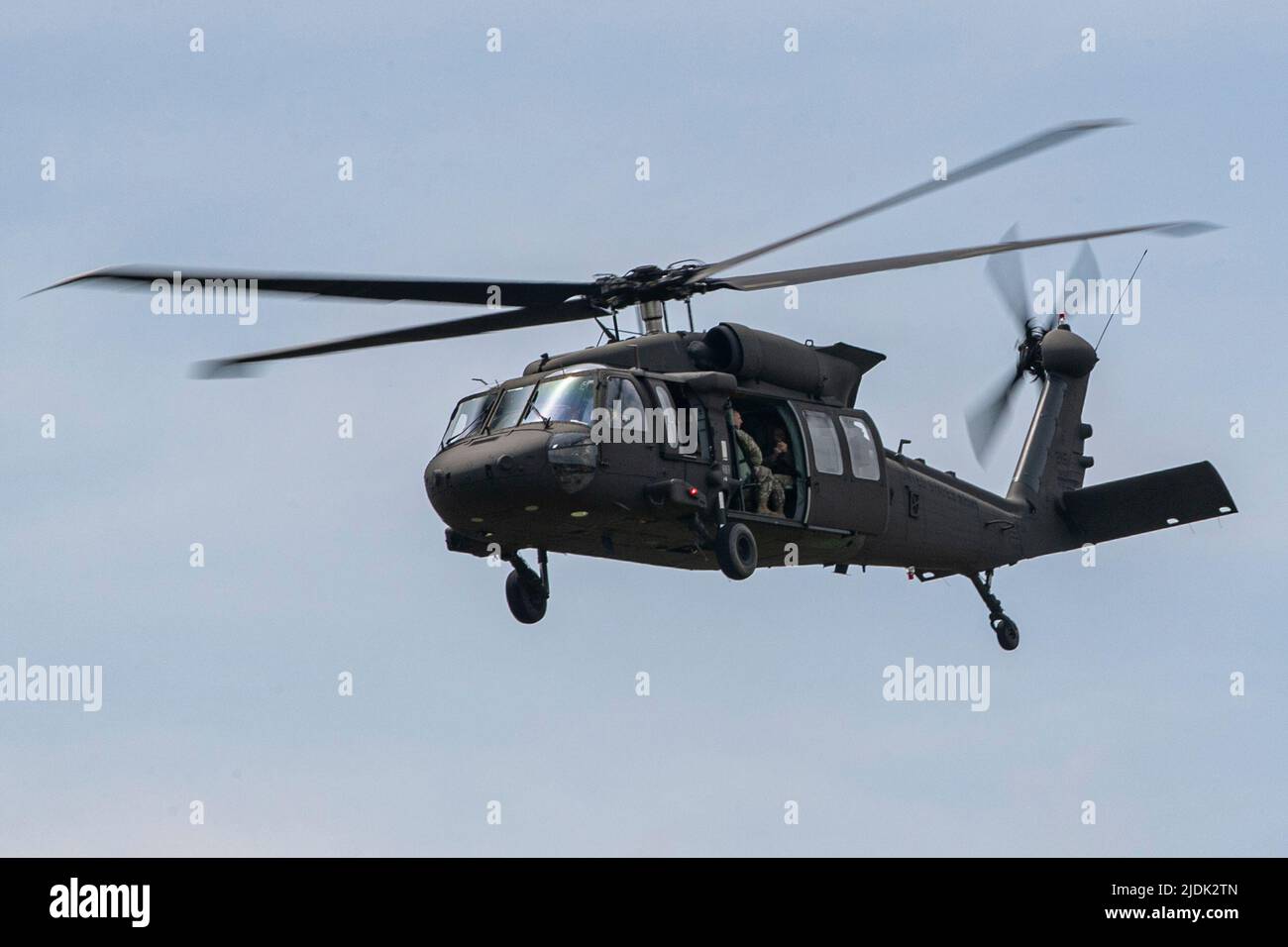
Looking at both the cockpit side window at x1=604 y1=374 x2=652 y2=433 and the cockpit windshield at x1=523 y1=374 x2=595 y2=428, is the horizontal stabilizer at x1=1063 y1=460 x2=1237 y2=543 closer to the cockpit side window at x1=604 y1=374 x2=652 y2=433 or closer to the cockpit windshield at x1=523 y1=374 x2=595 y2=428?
the cockpit side window at x1=604 y1=374 x2=652 y2=433

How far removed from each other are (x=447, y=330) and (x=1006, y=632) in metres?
9.97

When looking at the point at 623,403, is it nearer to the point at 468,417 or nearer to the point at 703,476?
the point at 703,476

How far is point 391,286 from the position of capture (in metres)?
22.5

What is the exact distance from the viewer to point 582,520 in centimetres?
2250

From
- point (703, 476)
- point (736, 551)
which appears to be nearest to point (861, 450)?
point (703, 476)

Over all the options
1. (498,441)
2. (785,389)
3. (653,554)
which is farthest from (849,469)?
(498,441)

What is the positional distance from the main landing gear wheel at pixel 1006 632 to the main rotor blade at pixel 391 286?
8820 mm

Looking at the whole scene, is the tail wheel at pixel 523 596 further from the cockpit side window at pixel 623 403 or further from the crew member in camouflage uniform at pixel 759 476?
the crew member in camouflage uniform at pixel 759 476

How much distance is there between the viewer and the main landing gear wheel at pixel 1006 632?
1133 inches

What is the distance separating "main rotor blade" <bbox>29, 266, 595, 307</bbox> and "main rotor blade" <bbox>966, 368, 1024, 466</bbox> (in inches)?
320

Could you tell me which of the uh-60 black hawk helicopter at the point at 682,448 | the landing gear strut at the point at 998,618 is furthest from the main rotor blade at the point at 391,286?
the landing gear strut at the point at 998,618

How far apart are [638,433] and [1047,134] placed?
5823 mm

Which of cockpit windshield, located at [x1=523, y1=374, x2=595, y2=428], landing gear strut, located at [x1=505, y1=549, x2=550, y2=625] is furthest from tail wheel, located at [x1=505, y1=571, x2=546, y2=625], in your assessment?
cockpit windshield, located at [x1=523, y1=374, x2=595, y2=428]

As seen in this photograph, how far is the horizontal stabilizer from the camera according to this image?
2828 centimetres
